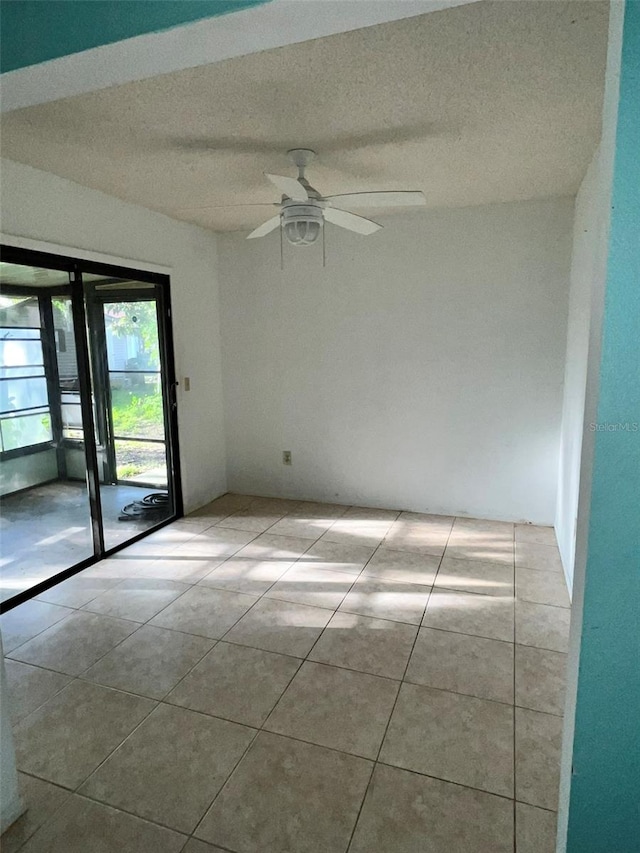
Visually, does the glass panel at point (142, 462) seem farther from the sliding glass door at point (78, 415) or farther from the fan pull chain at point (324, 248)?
the fan pull chain at point (324, 248)

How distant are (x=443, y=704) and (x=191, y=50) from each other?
231 centimetres

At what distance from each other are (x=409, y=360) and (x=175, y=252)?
2063 millimetres

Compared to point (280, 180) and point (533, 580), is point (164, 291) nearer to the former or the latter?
point (280, 180)

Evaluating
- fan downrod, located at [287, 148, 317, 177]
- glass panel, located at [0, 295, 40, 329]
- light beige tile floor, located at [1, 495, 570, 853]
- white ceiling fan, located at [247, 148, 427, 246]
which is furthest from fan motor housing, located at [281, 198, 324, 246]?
light beige tile floor, located at [1, 495, 570, 853]

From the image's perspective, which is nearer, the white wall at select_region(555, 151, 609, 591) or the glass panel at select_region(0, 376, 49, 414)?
the white wall at select_region(555, 151, 609, 591)

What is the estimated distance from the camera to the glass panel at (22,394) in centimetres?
358

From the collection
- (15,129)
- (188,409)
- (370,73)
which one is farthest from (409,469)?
(15,129)

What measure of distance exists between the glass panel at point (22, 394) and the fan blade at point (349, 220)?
93.9 inches

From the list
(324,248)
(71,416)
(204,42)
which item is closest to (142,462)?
(71,416)

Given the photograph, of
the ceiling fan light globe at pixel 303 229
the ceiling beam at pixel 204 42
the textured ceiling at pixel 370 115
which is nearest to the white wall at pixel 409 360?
the textured ceiling at pixel 370 115

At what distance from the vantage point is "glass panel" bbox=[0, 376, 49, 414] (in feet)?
11.7

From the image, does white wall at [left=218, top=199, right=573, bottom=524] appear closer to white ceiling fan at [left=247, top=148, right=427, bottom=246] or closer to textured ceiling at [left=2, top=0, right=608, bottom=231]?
textured ceiling at [left=2, top=0, right=608, bottom=231]

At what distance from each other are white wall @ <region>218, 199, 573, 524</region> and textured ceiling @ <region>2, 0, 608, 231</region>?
618mm

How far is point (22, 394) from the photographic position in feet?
12.0
